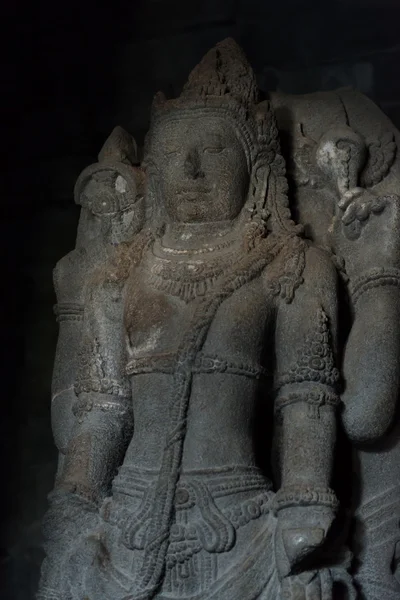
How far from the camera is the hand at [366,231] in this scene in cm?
340

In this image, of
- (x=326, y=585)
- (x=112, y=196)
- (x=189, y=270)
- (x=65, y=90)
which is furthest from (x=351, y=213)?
(x=65, y=90)

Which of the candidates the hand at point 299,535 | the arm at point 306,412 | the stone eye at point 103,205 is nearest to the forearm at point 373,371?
the arm at point 306,412

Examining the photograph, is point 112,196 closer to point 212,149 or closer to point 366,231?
point 212,149

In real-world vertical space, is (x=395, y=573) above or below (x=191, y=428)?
below

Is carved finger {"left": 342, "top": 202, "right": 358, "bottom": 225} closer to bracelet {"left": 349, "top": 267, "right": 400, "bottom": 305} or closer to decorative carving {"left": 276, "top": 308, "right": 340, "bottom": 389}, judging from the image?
bracelet {"left": 349, "top": 267, "right": 400, "bottom": 305}

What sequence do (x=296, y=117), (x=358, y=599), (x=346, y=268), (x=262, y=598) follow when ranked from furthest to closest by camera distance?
1. (x=296, y=117)
2. (x=346, y=268)
3. (x=358, y=599)
4. (x=262, y=598)

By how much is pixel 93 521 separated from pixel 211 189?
3.56ft

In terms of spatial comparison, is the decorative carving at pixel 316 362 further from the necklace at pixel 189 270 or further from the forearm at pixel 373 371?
the necklace at pixel 189 270

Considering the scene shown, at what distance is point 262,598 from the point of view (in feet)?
9.68

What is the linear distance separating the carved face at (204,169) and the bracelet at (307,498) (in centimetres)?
91

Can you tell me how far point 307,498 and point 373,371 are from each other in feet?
1.64

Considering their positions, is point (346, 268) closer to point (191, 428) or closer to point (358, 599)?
point (191, 428)

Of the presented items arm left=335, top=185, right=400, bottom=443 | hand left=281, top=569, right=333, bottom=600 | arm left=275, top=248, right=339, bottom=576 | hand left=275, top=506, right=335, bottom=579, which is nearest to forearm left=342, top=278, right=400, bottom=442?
arm left=335, top=185, right=400, bottom=443

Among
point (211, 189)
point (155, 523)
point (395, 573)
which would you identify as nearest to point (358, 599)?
point (395, 573)
